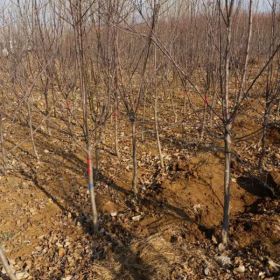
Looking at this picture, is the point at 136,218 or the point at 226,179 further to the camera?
the point at 136,218

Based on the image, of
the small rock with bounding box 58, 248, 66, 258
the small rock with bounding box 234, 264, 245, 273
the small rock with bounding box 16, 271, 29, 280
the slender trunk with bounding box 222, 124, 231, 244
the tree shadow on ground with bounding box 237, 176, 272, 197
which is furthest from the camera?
the tree shadow on ground with bounding box 237, 176, 272, 197

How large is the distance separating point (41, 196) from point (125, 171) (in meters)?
1.22

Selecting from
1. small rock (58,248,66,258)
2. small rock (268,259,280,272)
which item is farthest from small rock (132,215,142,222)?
small rock (268,259,280,272)

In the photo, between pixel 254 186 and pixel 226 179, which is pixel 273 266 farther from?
pixel 254 186

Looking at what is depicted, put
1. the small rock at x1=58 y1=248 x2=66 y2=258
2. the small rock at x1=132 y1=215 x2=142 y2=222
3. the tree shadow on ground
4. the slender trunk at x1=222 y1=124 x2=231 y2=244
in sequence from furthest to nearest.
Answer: the tree shadow on ground, the small rock at x1=132 y1=215 x2=142 y2=222, the small rock at x1=58 y1=248 x2=66 y2=258, the slender trunk at x1=222 y1=124 x2=231 y2=244

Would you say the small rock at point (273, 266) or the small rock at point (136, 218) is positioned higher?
the small rock at point (273, 266)

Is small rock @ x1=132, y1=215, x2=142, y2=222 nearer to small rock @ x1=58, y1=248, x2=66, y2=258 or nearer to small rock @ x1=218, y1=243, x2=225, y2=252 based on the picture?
small rock @ x1=58, y1=248, x2=66, y2=258

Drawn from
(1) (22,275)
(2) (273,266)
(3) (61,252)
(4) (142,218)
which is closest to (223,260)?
(2) (273,266)

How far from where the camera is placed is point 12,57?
5016mm

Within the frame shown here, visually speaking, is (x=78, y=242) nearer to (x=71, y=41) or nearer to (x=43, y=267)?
(x=43, y=267)

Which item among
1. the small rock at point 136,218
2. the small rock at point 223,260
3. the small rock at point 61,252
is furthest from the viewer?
the small rock at point 136,218

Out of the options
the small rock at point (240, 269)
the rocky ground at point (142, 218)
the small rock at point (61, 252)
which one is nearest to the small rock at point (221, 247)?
the rocky ground at point (142, 218)

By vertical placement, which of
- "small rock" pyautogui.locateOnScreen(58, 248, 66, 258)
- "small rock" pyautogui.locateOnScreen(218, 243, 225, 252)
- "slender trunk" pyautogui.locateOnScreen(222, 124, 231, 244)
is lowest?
"small rock" pyautogui.locateOnScreen(58, 248, 66, 258)

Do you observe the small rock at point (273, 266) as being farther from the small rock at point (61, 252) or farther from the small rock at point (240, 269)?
the small rock at point (61, 252)
